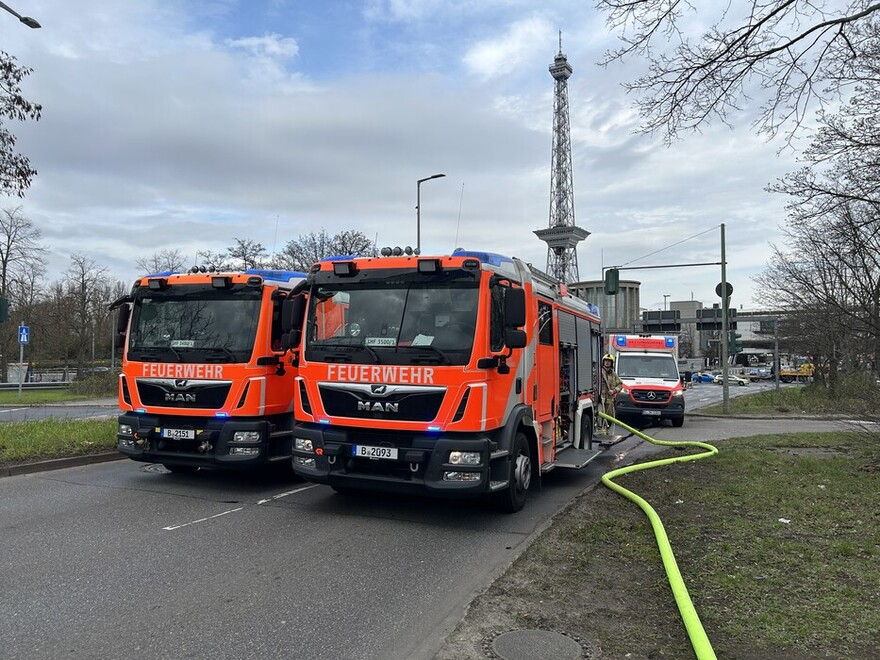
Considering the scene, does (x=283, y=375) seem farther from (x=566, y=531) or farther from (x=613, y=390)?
(x=613, y=390)

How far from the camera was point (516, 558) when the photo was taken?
5539 mm

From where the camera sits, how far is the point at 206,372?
8.48 m

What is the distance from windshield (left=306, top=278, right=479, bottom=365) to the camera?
268 inches

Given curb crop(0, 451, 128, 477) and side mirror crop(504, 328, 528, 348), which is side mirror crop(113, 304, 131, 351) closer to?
curb crop(0, 451, 128, 477)

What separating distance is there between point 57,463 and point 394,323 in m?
6.65

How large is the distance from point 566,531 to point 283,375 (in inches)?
177

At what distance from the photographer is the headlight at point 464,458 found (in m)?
6.56

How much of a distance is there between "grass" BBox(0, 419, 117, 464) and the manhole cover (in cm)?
891

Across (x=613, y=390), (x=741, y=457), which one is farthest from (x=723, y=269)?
(x=741, y=457)

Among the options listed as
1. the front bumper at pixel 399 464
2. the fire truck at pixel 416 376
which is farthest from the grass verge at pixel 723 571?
the fire truck at pixel 416 376

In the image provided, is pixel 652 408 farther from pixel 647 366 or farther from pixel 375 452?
pixel 375 452

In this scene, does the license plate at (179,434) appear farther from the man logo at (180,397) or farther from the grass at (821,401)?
the grass at (821,401)

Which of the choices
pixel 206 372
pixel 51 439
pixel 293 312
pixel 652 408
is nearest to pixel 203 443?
pixel 206 372

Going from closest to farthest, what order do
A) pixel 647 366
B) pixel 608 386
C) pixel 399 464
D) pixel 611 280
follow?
pixel 399 464 → pixel 608 386 → pixel 647 366 → pixel 611 280
